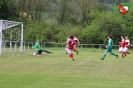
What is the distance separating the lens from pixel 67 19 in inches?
2739

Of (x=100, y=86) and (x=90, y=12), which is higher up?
(x=90, y=12)

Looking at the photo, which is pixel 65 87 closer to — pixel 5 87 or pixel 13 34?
pixel 5 87

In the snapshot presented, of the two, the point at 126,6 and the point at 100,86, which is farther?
the point at 126,6

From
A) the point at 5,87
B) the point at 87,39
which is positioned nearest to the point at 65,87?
the point at 5,87

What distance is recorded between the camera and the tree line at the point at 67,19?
61344 millimetres

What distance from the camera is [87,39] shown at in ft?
207

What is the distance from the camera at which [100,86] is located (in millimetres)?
12172

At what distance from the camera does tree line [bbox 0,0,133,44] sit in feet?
201

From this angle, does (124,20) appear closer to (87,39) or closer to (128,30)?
(128,30)

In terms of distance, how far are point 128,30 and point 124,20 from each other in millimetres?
1913

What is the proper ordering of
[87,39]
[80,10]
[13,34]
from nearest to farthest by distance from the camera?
[13,34] → [87,39] → [80,10]

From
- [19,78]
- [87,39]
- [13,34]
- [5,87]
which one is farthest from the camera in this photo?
[87,39]

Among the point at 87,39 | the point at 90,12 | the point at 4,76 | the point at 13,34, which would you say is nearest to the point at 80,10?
the point at 90,12

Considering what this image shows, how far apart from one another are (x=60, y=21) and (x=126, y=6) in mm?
13299
